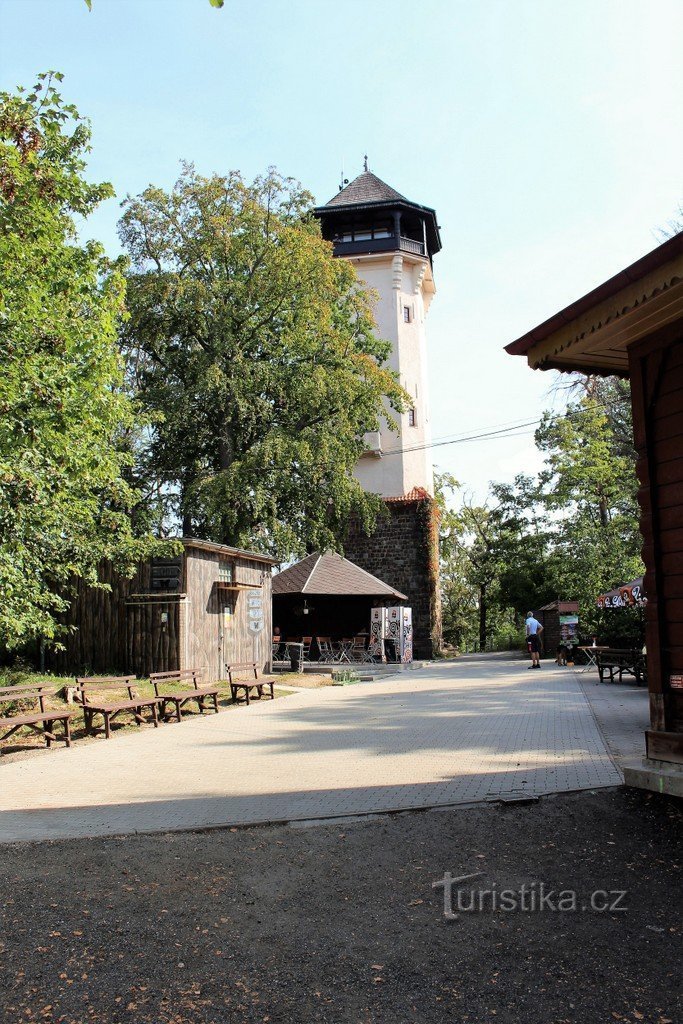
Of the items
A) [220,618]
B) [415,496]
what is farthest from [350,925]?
[415,496]

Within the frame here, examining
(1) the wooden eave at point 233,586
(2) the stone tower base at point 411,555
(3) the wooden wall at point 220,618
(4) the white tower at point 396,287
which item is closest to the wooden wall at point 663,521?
(3) the wooden wall at point 220,618

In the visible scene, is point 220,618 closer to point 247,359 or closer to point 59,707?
point 59,707

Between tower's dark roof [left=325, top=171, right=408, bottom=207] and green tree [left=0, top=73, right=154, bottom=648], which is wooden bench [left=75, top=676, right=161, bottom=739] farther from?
tower's dark roof [left=325, top=171, right=408, bottom=207]

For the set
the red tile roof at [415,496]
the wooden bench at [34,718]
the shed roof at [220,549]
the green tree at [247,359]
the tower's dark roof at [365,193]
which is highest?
the tower's dark roof at [365,193]

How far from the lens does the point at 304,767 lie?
8.67 metres

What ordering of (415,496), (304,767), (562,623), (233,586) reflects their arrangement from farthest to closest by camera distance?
(415,496)
(562,623)
(233,586)
(304,767)

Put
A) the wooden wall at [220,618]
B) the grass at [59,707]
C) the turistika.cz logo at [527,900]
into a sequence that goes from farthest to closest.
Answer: the wooden wall at [220,618]
the grass at [59,707]
the turistika.cz logo at [527,900]

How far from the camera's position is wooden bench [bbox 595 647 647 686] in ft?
55.0

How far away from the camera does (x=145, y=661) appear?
16.6 m

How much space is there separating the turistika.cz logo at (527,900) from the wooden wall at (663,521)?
195cm

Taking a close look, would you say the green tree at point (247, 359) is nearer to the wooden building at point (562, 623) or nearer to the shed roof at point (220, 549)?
the shed roof at point (220, 549)

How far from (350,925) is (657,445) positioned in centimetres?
427

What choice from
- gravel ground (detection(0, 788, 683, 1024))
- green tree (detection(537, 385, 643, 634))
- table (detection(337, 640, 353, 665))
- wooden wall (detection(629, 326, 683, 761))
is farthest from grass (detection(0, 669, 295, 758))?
green tree (detection(537, 385, 643, 634))

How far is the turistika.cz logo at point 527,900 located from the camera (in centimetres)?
433
